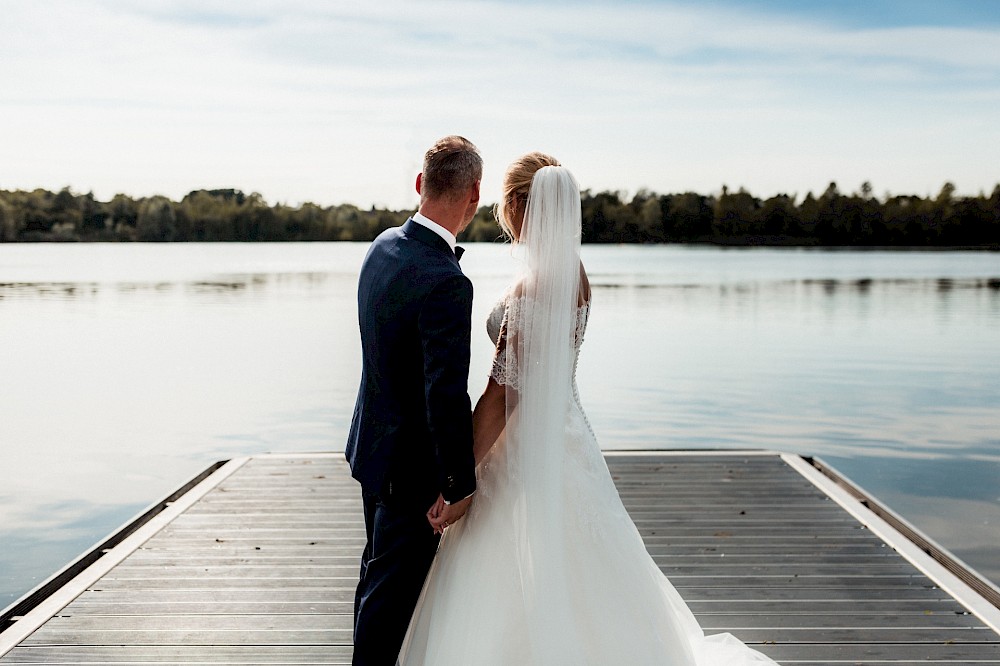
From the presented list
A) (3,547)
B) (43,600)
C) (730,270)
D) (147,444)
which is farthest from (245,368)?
(730,270)

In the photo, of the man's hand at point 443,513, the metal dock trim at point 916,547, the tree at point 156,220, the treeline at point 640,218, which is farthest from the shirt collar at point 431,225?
the tree at point 156,220

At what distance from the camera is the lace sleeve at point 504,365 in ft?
8.19

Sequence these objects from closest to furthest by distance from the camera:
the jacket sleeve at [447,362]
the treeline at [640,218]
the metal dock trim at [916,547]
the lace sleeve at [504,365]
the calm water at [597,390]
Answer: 1. the jacket sleeve at [447,362]
2. the lace sleeve at [504,365]
3. the metal dock trim at [916,547]
4. the calm water at [597,390]
5. the treeline at [640,218]

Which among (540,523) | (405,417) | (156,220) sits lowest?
(540,523)

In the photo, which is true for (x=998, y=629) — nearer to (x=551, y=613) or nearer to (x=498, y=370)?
(x=551, y=613)

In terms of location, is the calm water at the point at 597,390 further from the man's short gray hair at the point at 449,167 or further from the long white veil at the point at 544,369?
the man's short gray hair at the point at 449,167

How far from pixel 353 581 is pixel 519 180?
6.40 feet

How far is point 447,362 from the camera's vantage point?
7.41 feet

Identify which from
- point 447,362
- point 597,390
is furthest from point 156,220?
point 447,362

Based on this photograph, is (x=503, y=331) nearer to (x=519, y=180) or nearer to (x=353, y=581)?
(x=519, y=180)

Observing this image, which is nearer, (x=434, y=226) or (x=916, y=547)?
(x=434, y=226)

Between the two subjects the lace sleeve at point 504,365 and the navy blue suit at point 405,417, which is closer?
the navy blue suit at point 405,417

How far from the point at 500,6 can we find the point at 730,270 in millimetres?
13703

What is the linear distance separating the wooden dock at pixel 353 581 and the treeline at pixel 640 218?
45933mm
